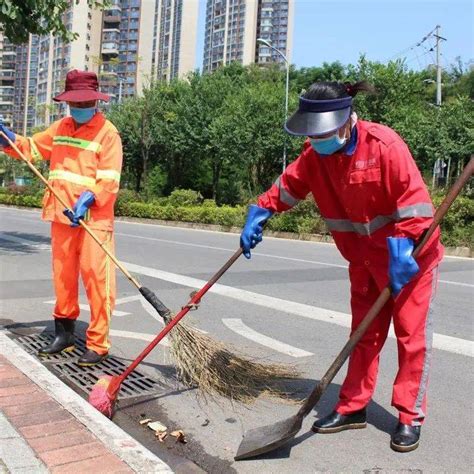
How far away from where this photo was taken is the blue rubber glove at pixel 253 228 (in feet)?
11.2

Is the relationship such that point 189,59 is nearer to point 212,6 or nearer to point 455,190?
point 212,6

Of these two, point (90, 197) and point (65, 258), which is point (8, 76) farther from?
point (90, 197)

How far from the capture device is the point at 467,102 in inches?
917

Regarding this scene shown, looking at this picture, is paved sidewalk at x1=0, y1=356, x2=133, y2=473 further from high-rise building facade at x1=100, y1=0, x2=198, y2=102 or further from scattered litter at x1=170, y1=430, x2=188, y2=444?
high-rise building facade at x1=100, y1=0, x2=198, y2=102

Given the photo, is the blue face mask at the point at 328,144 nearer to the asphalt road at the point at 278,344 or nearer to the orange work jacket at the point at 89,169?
the asphalt road at the point at 278,344

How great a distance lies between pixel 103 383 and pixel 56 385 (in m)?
0.28

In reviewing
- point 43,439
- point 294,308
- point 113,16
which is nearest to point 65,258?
point 43,439

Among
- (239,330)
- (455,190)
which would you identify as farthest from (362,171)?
(239,330)

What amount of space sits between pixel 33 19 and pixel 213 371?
27.3ft

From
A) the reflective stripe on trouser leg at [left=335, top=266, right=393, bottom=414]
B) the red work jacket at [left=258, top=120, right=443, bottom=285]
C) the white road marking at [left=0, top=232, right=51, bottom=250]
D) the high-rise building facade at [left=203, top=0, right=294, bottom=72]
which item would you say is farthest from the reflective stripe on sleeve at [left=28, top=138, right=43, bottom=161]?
the high-rise building facade at [left=203, top=0, right=294, bottom=72]

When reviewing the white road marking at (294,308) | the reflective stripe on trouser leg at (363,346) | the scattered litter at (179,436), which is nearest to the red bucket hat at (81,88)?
the reflective stripe on trouser leg at (363,346)

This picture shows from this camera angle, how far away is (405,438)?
3.01 meters

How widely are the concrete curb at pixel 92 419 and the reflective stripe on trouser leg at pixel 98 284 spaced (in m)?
0.46

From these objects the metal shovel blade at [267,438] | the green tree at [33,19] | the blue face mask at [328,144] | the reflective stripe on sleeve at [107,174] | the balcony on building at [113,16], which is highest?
the balcony on building at [113,16]
